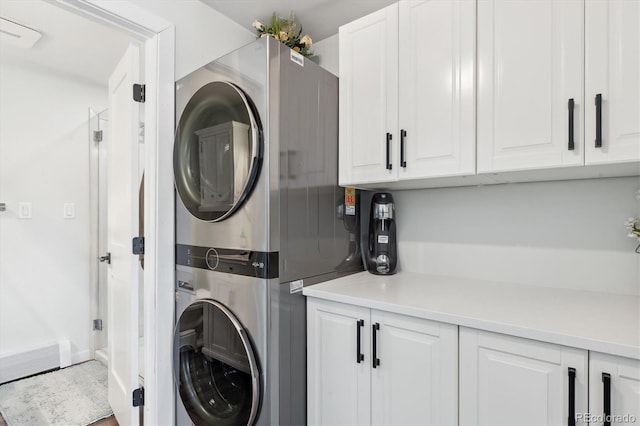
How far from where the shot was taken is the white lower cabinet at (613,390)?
819 mm

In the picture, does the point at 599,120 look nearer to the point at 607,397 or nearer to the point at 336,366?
the point at 607,397

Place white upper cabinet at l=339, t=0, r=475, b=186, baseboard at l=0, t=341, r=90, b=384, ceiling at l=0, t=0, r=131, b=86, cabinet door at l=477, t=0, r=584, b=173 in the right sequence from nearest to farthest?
cabinet door at l=477, t=0, r=584, b=173 → white upper cabinet at l=339, t=0, r=475, b=186 → ceiling at l=0, t=0, r=131, b=86 → baseboard at l=0, t=341, r=90, b=384

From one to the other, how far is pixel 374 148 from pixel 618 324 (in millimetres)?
1085

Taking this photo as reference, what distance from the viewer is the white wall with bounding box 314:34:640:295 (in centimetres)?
134

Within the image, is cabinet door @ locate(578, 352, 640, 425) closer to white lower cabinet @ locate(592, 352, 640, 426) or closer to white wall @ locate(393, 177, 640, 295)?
white lower cabinet @ locate(592, 352, 640, 426)

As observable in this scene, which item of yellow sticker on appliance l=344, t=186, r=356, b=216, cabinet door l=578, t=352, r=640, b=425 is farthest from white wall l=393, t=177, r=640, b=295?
cabinet door l=578, t=352, r=640, b=425

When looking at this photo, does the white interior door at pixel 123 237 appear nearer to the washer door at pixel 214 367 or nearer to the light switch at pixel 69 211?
the washer door at pixel 214 367

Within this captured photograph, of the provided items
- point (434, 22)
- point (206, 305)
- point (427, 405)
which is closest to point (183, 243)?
point (206, 305)

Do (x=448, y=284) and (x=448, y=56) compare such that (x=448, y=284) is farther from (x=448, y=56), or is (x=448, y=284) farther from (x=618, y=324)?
(x=448, y=56)

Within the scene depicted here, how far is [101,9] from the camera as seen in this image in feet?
4.82

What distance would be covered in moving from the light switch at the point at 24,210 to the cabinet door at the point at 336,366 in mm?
2569

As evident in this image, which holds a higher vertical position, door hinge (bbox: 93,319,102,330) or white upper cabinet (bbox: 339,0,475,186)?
white upper cabinet (bbox: 339,0,475,186)

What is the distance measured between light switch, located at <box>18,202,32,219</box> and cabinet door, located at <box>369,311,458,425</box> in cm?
289

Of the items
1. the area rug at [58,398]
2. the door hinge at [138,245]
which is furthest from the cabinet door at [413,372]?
the area rug at [58,398]
